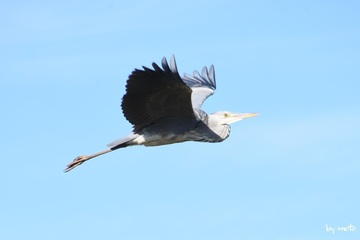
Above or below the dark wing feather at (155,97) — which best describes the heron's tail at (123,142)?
below

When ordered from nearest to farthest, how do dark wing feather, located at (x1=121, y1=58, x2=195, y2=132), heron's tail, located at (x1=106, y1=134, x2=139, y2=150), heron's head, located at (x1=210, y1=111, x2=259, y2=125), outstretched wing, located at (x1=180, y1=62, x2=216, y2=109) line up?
dark wing feather, located at (x1=121, y1=58, x2=195, y2=132) < heron's tail, located at (x1=106, y1=134, x2=139, y2=150) < heron's head, located at (x1=210, y1=111, x2=259, y2=125) < outstretched wing, located at (x1=180, y1=62, x2=216, y2=109)

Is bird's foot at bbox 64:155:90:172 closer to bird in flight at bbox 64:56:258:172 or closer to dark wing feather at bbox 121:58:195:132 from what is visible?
bird in flight at bbox 64:56:258:172

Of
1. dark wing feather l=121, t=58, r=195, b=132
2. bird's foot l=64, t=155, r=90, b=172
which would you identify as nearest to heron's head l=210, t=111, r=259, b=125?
dark wing feather l=121, t=58, r=195, b=132

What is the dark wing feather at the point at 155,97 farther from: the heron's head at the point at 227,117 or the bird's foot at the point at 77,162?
the bird's foot at the point at 77,162

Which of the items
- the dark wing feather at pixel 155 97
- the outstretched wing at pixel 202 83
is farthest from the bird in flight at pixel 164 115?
the outstretched wing at pixel 202 83

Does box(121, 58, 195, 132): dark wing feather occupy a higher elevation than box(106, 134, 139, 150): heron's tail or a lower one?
higher

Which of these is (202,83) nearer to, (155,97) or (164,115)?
(164,115)

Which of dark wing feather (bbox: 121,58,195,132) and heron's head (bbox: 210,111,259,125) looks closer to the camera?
dark wing feather (bbox: 121,58,195,132)

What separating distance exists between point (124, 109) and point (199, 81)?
12.3 ft

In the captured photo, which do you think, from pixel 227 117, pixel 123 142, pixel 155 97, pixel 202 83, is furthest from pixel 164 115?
pixel 202 83

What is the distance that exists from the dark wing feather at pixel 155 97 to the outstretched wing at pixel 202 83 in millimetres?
2092

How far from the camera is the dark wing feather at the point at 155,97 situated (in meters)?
12.4

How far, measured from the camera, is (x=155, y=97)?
1302 cm

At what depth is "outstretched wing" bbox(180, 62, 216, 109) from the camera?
15.8m
